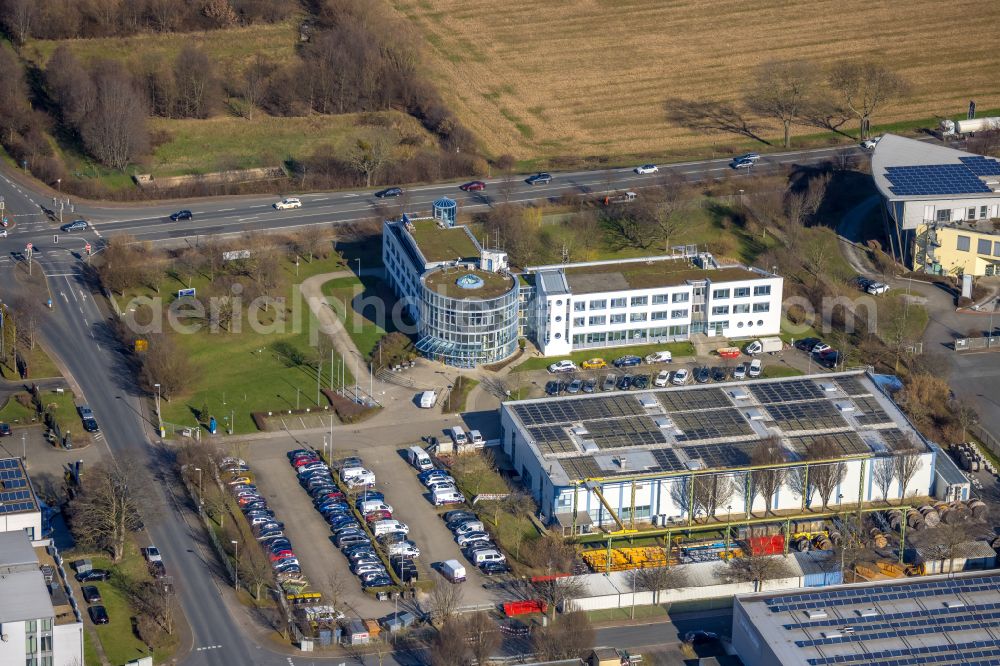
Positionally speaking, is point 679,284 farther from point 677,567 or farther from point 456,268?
point 677,567

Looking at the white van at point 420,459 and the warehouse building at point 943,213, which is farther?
the warehouse building at point 943,213

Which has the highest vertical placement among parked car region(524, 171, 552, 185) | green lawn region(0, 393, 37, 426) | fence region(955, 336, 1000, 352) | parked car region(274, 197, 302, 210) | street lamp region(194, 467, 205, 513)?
parked car region(274, 197, 302, 210)

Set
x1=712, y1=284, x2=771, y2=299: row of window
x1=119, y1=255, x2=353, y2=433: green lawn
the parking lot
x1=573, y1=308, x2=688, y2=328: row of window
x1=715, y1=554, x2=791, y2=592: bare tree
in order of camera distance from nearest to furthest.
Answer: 1. the parking lot
2. x1=715, y1=554, x2=791, y2=592: bare tree
3. x1=119, y1=255, x2=353, y2=433: green lawn
4. x1=573, y1=308, x2=688, y2=328: row of window
5. x1=712, y1=284, x2=771, y2=299: row of window

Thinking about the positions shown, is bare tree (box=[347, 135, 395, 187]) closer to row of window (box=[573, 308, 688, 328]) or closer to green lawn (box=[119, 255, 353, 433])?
green lawn (box=[119, 255, 353, 433])

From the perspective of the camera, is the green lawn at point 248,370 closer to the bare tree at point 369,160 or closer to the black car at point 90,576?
the black car at point 90,576

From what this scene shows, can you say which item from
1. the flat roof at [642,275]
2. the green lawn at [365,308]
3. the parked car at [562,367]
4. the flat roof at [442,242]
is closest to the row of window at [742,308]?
the flat roof at [642,275]

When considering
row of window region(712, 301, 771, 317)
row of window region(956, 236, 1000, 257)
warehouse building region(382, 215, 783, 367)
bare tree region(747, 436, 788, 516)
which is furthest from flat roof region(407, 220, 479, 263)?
row of window region(956, 236, 1000, 257)
